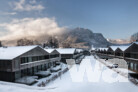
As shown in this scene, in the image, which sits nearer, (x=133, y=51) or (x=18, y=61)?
(x=18, y=61)

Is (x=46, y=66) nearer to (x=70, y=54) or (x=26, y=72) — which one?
(x=26, y=72)

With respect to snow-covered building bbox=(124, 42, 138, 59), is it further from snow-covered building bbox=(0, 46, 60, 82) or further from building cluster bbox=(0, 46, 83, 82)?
snow-covered building bbox=(0, 46, 60, 82)

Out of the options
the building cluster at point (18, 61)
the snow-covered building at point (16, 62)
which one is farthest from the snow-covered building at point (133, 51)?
the snow-covered building at point (16, 62)

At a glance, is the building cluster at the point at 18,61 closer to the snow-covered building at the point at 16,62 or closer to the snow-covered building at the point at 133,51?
the snow-covered building at the point at 16,62

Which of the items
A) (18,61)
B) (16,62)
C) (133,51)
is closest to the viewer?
(16,62)

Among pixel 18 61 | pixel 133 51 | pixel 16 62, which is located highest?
pixel 133 51

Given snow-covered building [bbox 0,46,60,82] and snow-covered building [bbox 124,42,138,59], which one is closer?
snow-covered building [bbox 0,46,60,82]

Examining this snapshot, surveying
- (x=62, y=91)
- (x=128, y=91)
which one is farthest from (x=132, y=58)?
(x=62, y=91)

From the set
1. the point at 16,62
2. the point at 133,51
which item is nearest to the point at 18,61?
the point at 16,62

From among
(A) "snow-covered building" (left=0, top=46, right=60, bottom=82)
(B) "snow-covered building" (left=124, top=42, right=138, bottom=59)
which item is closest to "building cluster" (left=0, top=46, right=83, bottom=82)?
(A) "snow-covered building" (left=0, top=46, right=60, bottom=82)

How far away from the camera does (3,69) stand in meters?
18.7

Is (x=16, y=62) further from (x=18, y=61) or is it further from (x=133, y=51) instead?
(x=133, y=51)

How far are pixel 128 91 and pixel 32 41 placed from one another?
10174 cm

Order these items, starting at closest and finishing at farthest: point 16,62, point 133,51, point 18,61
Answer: point 16,62 → point 18,61 → point 133,51
